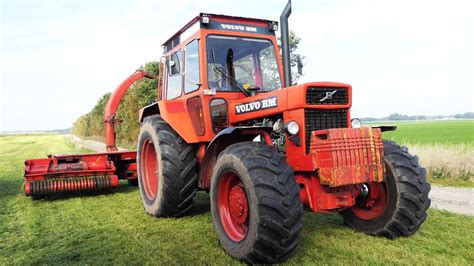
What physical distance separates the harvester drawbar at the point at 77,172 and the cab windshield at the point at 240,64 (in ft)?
12.7

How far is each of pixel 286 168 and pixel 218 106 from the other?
2028 millimetres

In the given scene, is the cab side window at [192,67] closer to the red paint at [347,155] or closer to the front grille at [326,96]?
the front grille at [326,96]

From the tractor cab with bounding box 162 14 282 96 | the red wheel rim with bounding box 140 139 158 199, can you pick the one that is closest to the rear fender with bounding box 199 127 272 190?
the tractor cab with bounding box 162 14 282 96

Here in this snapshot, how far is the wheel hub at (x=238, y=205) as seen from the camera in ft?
14.1

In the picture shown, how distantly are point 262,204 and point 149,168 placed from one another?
3.87 meters

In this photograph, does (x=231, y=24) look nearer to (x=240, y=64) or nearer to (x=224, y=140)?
(x=240, y=64)

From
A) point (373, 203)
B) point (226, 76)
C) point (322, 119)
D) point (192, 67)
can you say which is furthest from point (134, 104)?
point (373, 203)

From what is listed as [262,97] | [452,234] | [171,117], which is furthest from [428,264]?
[171,117]

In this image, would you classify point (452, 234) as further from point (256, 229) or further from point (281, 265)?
point (256, 229)

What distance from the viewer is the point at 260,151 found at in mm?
4133

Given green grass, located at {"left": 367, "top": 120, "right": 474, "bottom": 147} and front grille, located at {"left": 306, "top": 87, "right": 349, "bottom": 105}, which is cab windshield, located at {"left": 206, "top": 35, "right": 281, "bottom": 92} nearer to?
front grille, located at {"left": 306, "top": 87, "right": 349, "bottom": 105}

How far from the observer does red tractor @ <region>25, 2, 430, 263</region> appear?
3959mm

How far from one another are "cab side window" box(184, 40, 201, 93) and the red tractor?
14mm

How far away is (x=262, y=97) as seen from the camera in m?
5.03
